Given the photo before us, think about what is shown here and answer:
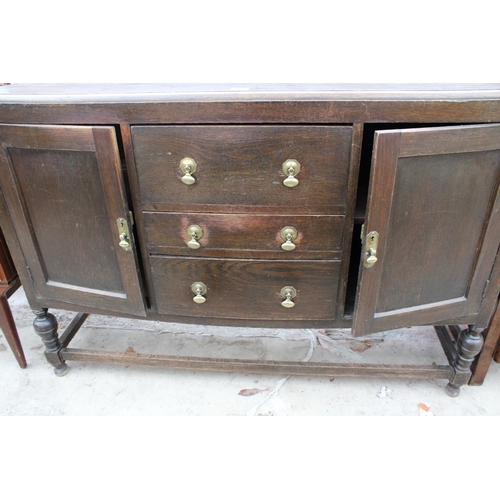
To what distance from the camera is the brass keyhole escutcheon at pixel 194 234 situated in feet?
3.82

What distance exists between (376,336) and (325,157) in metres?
1.10

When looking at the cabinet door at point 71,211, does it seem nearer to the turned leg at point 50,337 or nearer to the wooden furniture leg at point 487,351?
the turned leg at point 50,337

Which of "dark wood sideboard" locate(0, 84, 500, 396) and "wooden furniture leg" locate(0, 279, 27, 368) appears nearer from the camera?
"dark wood sideboard" locate(0, 84, 500, 396)

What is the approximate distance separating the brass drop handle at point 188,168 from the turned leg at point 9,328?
0.96 metres

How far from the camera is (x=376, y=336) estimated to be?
1844 mm

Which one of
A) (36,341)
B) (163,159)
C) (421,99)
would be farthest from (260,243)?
(36,341)

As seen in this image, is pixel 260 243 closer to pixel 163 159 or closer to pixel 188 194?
pixel 188 194

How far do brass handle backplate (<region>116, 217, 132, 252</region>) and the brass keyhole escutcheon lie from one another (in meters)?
0.18

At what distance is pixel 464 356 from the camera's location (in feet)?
4.72

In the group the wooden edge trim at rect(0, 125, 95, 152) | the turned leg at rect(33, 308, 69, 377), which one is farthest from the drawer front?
the turned leg at rect(33, 308, 69, 377)

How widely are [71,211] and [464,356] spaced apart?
1.43 meters

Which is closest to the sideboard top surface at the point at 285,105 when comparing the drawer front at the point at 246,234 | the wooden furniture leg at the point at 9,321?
the drawer front at the point at 246,234

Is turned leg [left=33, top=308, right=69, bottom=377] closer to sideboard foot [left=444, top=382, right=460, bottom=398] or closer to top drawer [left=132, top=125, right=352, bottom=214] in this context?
top drawer [left=132, top=125, right=352, bottom=214]

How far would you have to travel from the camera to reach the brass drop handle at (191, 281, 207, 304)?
1268 millimetres
